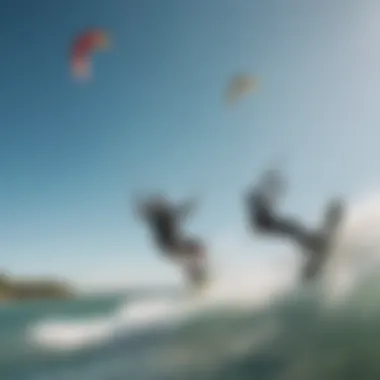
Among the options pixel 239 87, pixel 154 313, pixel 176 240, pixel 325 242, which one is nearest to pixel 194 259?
pixel 176 240

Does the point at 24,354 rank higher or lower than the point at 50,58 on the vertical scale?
lower

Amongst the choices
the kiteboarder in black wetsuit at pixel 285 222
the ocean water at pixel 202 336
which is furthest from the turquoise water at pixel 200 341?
the kiteboarder in black wetsuit at pixel 285 222

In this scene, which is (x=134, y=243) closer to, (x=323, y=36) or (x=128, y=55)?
(x=128, y=55)

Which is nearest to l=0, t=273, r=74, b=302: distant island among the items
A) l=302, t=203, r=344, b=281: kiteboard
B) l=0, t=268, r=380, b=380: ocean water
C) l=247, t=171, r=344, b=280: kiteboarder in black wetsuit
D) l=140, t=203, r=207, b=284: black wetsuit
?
l=0, t=268, r=380, b=380: ocean water

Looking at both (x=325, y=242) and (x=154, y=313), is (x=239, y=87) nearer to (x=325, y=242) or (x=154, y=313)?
(x=325, y=242)

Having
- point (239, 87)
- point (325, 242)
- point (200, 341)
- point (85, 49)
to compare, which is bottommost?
point (200, 341)

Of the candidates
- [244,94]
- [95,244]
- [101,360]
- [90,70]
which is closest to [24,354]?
[101,360]
